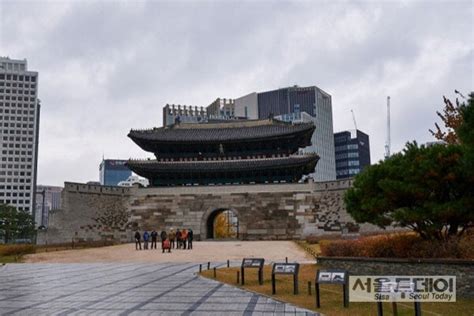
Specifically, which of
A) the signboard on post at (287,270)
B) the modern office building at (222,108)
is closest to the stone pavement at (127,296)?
the signboard on post at (287,270)

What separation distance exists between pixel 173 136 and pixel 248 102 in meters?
107

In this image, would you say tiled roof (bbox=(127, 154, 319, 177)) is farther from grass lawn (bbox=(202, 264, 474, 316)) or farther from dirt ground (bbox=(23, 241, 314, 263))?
grass lawn (bbox=(202, 264, 474, 316))

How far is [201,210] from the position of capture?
161ft

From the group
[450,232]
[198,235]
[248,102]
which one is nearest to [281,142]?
[198,235]

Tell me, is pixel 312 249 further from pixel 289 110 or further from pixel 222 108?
pixel 222 108

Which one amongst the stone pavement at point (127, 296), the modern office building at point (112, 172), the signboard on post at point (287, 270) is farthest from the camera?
the modern office building at point (112, 172)

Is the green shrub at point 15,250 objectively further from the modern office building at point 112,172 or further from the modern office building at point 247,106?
the modern office building at point 112,172

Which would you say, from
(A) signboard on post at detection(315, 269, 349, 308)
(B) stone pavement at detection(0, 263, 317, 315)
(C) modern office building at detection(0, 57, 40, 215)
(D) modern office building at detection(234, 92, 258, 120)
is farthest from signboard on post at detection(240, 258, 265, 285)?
(D) modern office building at detection(234, 92, 258, 120)

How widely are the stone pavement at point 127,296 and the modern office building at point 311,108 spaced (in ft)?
425

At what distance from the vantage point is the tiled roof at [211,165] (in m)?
48.4

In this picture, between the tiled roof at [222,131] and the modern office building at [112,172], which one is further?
the modern office building at [112,172]

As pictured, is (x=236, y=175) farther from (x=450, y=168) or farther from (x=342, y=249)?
(x=450, y=168)

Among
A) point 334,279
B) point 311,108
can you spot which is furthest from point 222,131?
point 311,108

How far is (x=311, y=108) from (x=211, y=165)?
106588 mm
